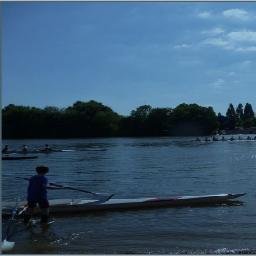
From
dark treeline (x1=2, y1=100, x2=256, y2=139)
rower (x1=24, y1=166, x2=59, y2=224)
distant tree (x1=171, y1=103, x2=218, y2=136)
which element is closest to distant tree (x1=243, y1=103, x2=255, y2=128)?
dark treeline (x1=2, y1=100, x2=256, y2=139)

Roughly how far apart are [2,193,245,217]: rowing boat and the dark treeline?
88.1 metres

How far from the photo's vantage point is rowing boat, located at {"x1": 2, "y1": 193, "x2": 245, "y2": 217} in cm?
1415

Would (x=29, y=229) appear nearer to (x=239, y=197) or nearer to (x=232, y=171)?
(x=239, y=197)

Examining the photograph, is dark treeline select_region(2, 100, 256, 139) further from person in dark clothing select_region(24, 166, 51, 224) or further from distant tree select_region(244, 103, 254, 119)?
person in dark clothing select_region(24, 166, 51, 224)

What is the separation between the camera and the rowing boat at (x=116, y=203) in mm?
14148

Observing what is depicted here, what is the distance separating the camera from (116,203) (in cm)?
1486

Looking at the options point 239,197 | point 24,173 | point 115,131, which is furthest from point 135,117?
point 239,197

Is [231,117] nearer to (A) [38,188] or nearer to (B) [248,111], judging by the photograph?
(B) [248,111]

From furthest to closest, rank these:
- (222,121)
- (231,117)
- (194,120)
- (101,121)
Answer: (231,117) → (222,121) → (194,120) → (101,121)

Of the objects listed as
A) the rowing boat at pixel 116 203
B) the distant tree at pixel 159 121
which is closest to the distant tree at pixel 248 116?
the distant tree at pixel 159 121

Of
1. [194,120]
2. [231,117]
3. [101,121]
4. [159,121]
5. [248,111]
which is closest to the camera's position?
[101,121]

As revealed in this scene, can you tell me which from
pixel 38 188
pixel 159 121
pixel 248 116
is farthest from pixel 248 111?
pixel 38 188

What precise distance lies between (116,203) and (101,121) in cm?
10108

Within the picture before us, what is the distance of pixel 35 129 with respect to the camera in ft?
349
